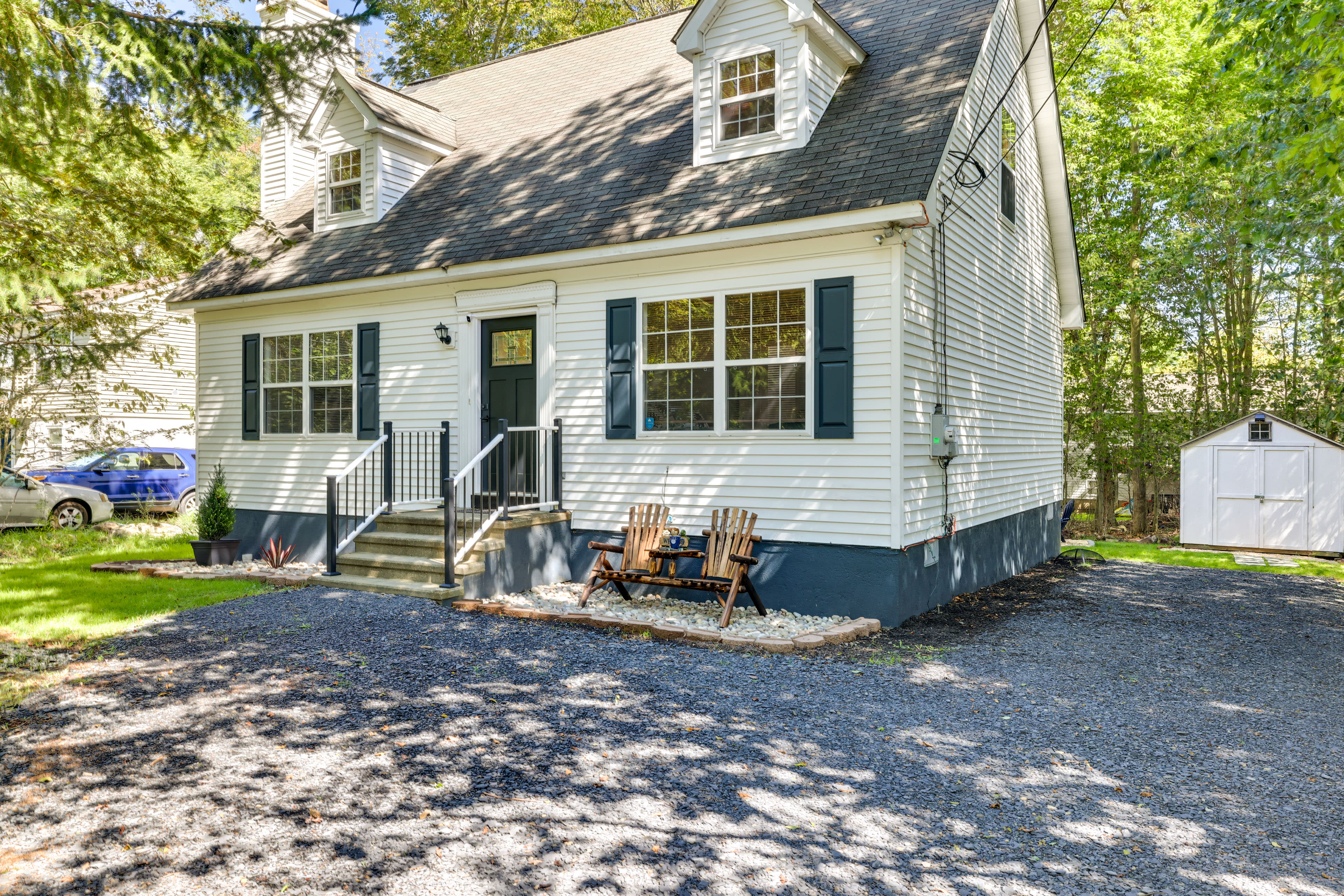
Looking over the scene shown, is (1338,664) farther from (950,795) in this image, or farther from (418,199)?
(418,199)

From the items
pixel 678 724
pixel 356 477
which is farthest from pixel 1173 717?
pixel 356 477

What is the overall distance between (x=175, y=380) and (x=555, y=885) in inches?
929

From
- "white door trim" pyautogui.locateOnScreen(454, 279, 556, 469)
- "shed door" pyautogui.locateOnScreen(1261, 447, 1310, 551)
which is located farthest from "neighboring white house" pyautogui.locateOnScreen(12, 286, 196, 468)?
"shed door" pyautogui.locateOnScreen(1261, 447, 1310, 551)

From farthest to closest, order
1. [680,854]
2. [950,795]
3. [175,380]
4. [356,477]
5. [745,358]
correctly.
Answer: [175,380] → [356,477] → [745,358] → [950,795] → [680,854]

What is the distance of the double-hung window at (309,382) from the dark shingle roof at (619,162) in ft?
2.62

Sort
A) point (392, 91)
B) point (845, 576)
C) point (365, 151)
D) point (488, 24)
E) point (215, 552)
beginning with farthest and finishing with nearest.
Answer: point (488, 24), point (392, 91), point (365, 151), point (215, 552), point (845, 576)

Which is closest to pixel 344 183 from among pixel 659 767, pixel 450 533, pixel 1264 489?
pixel 450 533

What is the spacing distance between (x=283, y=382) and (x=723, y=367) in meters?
6.42

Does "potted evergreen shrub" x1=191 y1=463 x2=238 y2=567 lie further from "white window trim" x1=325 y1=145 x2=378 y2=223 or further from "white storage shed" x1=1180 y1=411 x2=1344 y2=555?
"white storage shed" x1=1180 y1=411 x2=1344 y2=555

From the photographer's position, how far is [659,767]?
4.01 meters

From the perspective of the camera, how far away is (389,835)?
10.7 feet

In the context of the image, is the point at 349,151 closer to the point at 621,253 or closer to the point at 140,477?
the point at 621,253

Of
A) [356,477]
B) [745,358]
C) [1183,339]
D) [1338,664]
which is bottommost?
[1338,664]

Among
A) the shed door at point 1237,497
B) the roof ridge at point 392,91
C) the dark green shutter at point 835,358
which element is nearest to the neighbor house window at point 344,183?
the roof ridge at point 392,91
